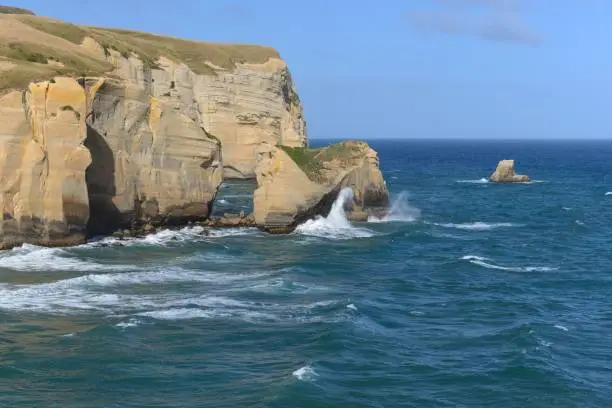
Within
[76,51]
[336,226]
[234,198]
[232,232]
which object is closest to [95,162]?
[232,232]

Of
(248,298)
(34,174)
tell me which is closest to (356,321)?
(248,298)

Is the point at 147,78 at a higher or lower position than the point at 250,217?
higher

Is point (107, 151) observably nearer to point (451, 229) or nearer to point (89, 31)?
point (451, 229)

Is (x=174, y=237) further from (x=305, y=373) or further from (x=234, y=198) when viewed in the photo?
(x=305, y=373)

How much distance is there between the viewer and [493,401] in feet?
94.5

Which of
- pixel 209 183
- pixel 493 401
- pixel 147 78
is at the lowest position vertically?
pixel 493 401

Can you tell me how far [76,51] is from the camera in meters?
73.5

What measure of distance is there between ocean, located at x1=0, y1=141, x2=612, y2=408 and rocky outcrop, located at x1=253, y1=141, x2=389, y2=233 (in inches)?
74.6

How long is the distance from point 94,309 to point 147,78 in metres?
55.4

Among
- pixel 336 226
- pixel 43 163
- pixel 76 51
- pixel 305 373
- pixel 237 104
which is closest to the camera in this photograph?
pixel 305 373

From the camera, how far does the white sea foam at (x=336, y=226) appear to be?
6279 centimetres

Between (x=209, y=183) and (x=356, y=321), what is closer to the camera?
(x=356, y=321)

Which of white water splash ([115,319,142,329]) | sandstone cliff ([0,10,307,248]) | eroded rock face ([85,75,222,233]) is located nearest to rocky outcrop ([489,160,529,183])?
sandstone cliff ([0,10,307,248])

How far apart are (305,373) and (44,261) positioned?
74.1 feet
